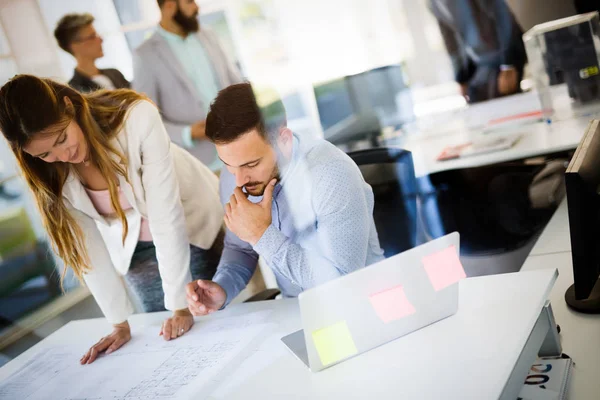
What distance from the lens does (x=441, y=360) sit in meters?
1.25

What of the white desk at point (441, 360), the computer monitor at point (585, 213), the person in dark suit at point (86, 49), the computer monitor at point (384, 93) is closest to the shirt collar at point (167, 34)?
the person in dark suit at point (86, 49)

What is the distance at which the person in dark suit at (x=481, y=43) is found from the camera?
224cm

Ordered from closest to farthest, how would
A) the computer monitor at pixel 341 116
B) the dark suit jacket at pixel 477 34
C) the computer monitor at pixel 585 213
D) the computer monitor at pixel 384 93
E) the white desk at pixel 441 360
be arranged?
1. the white desk at pixel 441 360
2. the computer monitor at pixel 585 213
3. the computer monitor at pixel 341 116
4. the computer monitor at pixel 384 93
5. the dark suit jacket at pixel 477 34

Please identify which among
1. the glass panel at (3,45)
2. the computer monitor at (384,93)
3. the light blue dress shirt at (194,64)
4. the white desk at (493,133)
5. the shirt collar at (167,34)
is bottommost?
the white desk at (493,133)

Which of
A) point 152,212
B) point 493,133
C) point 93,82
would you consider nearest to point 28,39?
point 93,82

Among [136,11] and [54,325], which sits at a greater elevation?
[136,11]

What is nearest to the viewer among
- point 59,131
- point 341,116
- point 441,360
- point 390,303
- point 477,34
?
point 441,360

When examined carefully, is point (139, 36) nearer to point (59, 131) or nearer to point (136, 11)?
point (136, 11)

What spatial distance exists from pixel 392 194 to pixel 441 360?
0.76 meters

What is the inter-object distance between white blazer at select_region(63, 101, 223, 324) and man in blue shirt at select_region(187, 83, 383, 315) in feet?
0.44

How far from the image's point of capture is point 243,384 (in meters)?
1.39

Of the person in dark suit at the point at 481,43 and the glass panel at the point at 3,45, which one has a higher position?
the glass panel at the point at 3,45

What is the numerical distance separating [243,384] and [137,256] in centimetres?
67

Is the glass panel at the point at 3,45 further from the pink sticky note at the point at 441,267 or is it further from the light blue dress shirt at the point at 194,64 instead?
the pink sticky note at the point at 441,267
